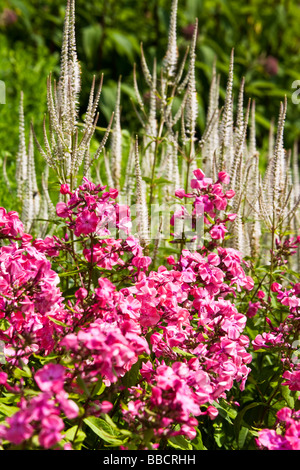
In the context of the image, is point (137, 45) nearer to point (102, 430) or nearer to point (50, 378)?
point (102, 430)

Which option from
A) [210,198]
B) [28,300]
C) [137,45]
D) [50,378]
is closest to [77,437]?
[50,378]

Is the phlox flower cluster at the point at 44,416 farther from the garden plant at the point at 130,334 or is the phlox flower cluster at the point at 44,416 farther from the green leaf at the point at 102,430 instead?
the green leaf at the point at 102,430

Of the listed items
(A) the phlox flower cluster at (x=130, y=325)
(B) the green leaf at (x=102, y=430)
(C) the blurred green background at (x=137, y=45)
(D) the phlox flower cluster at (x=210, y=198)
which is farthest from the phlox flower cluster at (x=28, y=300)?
(C) the blurred green background at (x=137, y=45)

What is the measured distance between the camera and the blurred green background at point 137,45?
5.93m

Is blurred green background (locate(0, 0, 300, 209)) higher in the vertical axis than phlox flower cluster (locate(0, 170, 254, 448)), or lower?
higher

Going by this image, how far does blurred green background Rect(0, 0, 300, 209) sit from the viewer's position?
5.93 metres

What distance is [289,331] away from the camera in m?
1.96

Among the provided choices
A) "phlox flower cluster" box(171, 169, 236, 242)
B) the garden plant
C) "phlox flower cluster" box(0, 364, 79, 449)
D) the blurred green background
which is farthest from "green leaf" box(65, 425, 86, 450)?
the blurred green background

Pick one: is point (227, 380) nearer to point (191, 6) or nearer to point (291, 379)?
point (291, 379)

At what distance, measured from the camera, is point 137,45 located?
6.43m

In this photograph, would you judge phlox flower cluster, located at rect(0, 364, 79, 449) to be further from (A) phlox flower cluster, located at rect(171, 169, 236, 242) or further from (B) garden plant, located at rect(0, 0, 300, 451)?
(A) phlox flower cluster, located at rect(171, 169, 236, 242)

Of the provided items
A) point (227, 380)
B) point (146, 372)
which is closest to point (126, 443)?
point (146, 372)
